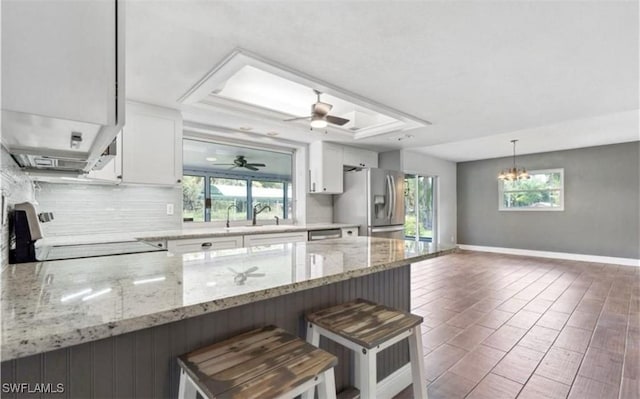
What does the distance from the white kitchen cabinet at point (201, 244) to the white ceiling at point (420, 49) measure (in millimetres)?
1353

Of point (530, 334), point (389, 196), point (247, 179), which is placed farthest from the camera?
point (389, 196)

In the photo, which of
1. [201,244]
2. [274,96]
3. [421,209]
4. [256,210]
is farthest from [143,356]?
[421,209]

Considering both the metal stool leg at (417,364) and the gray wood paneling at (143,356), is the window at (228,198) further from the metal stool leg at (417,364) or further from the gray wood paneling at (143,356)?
the metal stool leg at (417,364)

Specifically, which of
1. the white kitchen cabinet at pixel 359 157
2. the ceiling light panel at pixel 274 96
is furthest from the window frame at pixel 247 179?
the ceiling light panel at pixel 274 96

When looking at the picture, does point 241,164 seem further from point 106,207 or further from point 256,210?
point 106,207

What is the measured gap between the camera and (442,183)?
7.37 meters

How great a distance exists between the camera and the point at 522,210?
6.89 m

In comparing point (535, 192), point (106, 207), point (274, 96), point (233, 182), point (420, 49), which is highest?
point (274, 96)

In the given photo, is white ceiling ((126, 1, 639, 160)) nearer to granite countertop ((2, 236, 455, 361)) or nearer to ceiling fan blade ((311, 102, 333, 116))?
ceiling fan blade ((311, 102, 333, 116))

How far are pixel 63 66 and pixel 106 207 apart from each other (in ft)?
8.90

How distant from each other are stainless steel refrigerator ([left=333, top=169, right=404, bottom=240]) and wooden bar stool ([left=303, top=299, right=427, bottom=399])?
3.04m

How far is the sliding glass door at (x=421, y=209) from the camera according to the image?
7016 mm

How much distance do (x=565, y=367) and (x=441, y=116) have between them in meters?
2.57

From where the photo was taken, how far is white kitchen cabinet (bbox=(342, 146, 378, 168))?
495 cm
